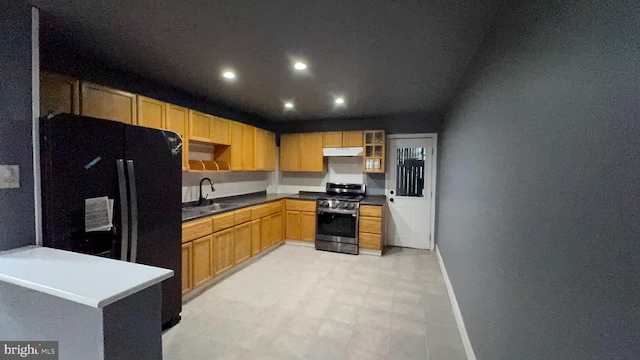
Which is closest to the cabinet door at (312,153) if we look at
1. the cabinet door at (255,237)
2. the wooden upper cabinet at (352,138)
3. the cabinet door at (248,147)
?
the wooden upper cabinet at (352,138)

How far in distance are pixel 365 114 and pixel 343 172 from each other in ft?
4.08

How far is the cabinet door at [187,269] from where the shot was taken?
8.70 ft

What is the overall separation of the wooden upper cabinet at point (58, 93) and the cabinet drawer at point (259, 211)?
232 cm

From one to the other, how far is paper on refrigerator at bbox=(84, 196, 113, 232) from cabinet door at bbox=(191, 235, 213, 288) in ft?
3.40

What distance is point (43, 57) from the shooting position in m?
2.15

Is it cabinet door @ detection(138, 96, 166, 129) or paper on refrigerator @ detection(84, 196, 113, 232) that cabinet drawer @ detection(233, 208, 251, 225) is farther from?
paper on refrigerator @ detection(84, 196, 113, 232)

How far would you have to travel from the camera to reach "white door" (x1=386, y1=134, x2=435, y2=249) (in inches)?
184

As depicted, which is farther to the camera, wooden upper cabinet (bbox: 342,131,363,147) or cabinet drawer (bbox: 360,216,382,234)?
wooden upper cabinet (bbox: 342,131,363,147)

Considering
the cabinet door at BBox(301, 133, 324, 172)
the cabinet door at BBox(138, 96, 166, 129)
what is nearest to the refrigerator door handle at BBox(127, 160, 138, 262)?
the cabinet door at BBox(138, 96, 166, 129)

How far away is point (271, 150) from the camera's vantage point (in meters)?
5.10

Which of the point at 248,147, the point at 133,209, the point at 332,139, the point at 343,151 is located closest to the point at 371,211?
the point at 343,151

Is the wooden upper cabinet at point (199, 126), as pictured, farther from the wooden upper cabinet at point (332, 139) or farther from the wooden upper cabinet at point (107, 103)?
the wooden upper cabinet at point (332, 139)

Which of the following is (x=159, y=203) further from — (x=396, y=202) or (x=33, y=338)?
(x=396, y=202)

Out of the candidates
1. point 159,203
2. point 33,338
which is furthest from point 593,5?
point 159,203
